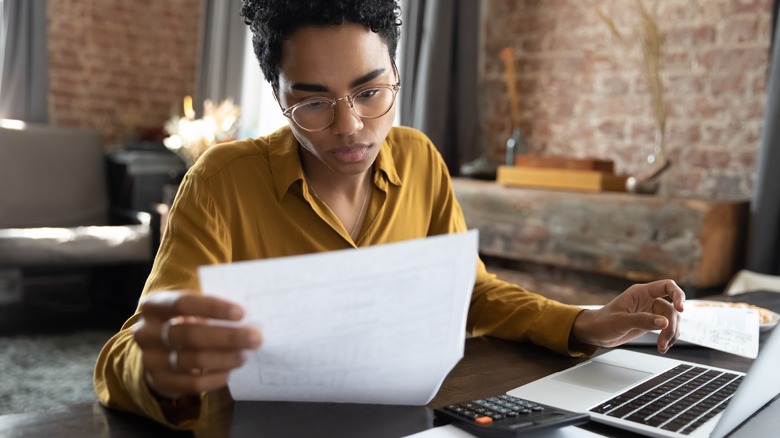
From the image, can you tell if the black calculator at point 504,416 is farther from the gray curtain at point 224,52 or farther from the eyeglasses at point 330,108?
the gray curtain at point 224,52

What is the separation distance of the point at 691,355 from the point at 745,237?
6.20ft

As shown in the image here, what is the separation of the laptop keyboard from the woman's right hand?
1.41 feet

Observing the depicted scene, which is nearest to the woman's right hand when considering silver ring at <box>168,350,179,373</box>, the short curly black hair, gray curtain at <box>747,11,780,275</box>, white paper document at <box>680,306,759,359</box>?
silver ring at <box>168,350,179,373</box>

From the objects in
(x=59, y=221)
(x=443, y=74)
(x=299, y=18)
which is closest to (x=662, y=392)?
(x=299, y=18)

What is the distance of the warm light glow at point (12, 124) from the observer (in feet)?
13.1

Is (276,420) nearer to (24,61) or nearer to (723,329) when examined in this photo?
(723,329)

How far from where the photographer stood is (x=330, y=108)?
3.57ft

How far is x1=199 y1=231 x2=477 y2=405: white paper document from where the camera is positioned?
660 mm

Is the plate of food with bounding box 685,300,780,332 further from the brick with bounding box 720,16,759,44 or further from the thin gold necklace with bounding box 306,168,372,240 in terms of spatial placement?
Result: the brick with bounding box 720,16,759,44

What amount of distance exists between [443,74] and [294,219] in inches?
111

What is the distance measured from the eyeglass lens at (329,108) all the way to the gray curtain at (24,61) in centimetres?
363

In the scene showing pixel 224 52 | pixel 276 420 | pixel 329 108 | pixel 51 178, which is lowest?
pixel 51 178

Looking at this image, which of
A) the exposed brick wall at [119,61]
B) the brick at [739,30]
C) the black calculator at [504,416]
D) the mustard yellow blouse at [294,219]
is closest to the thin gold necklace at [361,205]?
the mustard yellow blouse at [294,219]

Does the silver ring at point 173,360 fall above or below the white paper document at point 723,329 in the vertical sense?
above
